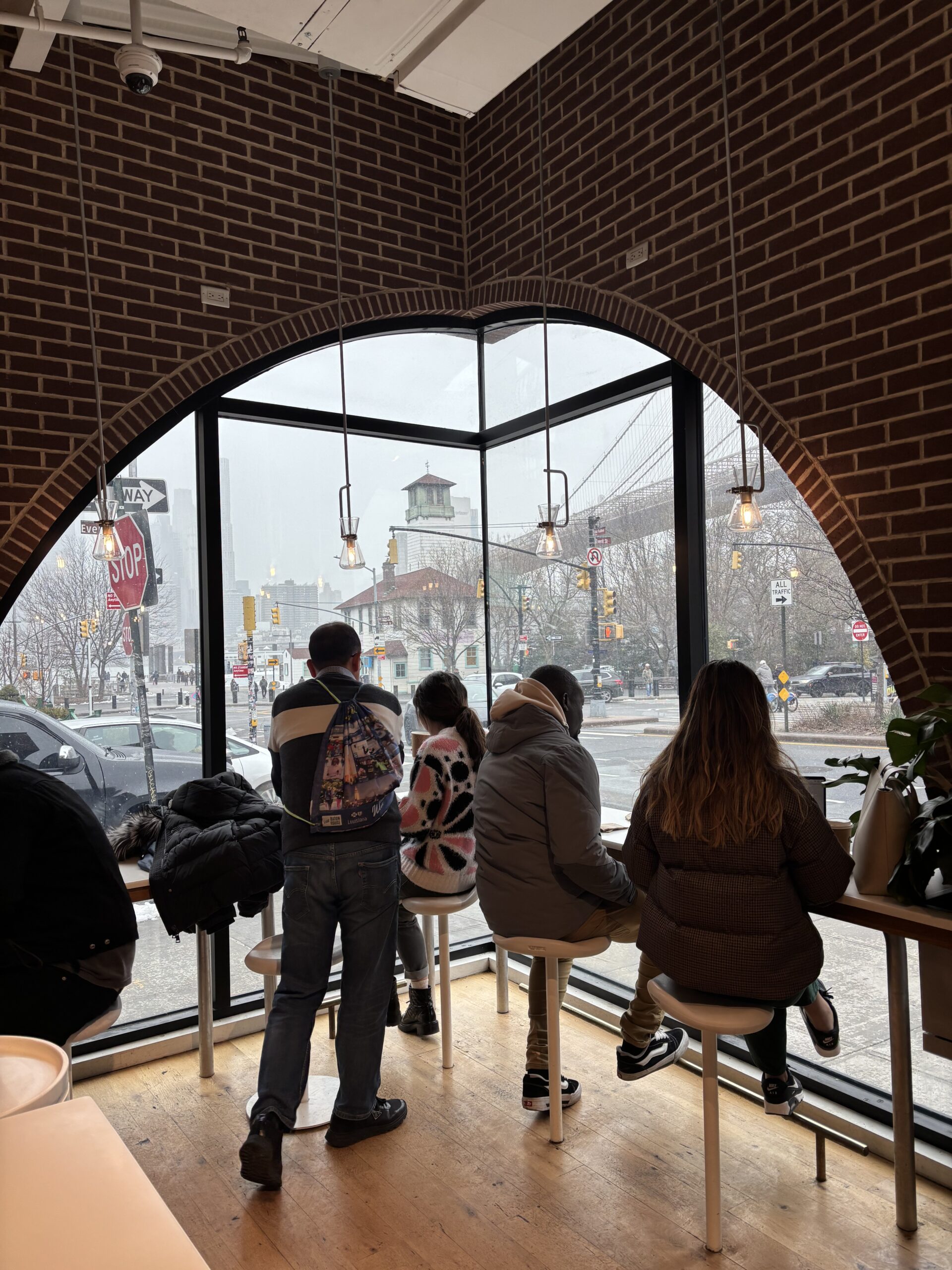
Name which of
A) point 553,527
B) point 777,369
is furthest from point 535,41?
point 553,527

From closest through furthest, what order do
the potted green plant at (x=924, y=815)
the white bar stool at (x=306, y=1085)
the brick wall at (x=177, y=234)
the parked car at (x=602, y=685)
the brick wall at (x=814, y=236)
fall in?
the potted green plant at (x=924, y=815), the brick wall at (x=814, y=236), the white bar stool at (x=306, y=1085), the brick wall at (x=177, y=234), the parked car at (x=602, y=685)

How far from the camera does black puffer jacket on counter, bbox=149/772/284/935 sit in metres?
3.11

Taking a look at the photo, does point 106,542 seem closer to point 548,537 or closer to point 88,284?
point 88,284

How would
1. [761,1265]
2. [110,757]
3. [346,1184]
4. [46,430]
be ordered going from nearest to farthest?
[761,1265] → [346,1184] → [46,430] → [110,757]

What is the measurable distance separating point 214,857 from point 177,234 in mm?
2591

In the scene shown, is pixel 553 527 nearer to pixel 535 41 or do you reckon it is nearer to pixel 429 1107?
pixel 535 41

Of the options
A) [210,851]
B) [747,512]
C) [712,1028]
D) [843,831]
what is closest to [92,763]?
[210,851]

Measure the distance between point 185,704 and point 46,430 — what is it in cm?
127

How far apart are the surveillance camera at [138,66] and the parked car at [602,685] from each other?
2.81 metres

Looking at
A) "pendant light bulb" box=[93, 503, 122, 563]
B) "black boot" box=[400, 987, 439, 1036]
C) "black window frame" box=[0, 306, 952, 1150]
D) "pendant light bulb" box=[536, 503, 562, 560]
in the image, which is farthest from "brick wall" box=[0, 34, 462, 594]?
"black boot" box=[400, 987, 439, 1036]

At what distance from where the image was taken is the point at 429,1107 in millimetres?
3318

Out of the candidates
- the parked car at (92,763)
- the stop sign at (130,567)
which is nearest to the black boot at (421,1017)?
the parked car at (92,763)

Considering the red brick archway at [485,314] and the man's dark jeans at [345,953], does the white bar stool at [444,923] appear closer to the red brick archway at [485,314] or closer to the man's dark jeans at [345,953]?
the man's dark jeans at [345,953]

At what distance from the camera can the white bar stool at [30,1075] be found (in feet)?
3.74
